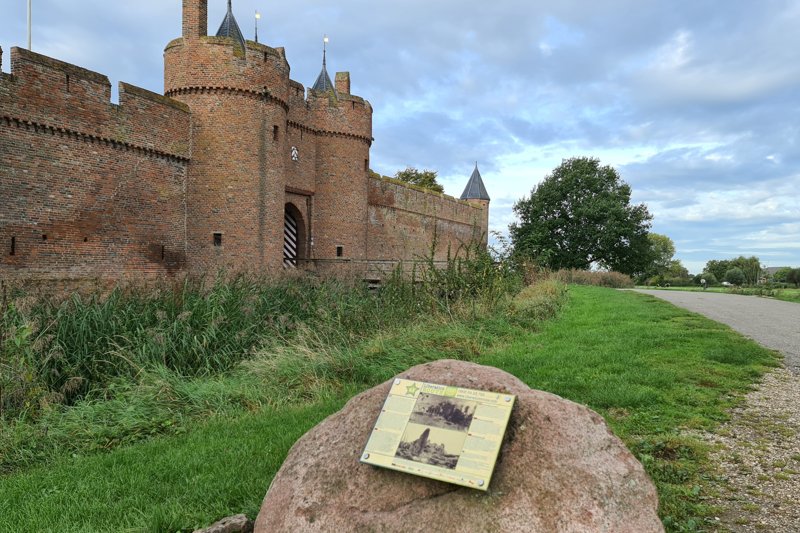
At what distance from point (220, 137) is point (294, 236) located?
5720mm

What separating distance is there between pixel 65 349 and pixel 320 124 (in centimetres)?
1772

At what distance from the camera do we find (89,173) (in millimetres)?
14812

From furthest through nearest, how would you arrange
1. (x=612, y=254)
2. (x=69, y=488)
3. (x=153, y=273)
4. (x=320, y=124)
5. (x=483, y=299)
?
(x=612, y=254), (x=320, y=124), (x=153, y=273), (x=483, y=299), (x=69, y=488)

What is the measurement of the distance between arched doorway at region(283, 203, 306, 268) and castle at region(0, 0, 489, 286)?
0.05 m

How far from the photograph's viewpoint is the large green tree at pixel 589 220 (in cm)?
3866

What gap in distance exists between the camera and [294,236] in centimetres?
2255

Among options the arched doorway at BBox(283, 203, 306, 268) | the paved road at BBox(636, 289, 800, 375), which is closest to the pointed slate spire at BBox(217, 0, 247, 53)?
the arched doorway at BBox(283, 203, 306, 268)

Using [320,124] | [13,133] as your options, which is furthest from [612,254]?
[13,133]

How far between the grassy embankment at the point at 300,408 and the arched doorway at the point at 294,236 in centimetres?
1420

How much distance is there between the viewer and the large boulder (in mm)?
2152

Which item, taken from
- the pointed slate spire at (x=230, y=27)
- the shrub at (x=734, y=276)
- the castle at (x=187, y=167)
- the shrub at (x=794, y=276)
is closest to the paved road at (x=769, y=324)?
the castle at (x=187, y=167)

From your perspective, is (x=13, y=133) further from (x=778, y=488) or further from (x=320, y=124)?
(x=778, y=488)

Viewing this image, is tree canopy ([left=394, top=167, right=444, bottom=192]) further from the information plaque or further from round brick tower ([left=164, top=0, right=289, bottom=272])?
the information plaque

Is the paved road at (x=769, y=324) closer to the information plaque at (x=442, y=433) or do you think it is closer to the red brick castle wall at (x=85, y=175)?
the information plaque at (x=442, y=433)
